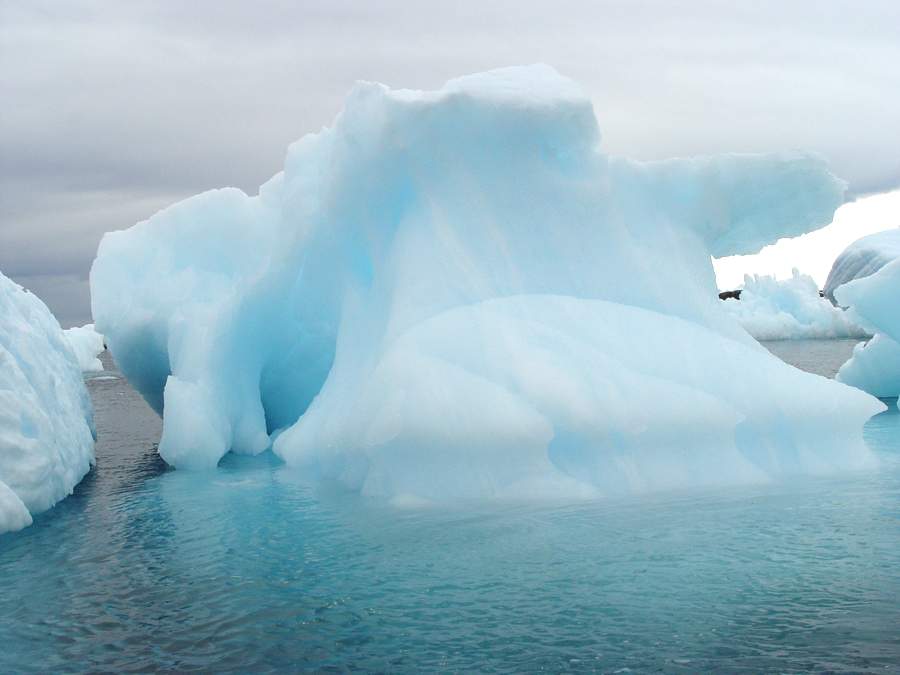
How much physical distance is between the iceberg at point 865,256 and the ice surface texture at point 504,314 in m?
44.0

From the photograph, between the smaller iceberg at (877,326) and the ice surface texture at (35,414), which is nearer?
the ice surface texture at (35,414)

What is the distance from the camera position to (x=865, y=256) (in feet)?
189

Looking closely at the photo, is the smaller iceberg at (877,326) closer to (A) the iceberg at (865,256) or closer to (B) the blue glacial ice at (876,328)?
(B) the blue glacial ice at (876,328)

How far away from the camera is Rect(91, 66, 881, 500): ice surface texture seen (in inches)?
324

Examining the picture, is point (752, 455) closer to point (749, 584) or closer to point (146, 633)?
point (749, 584)

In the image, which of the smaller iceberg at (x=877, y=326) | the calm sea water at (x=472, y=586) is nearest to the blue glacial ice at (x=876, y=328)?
the smaller iceberg at (x=877, y=326)

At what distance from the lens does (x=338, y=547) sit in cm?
688

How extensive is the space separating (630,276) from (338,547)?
4.69 meters

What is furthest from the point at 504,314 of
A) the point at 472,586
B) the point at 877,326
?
the point at 877,326

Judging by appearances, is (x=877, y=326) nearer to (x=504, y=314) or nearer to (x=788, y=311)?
(x=504, y=314)

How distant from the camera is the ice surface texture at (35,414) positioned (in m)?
8.27

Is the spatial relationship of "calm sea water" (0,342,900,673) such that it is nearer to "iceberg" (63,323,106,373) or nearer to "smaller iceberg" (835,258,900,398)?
"smaller iceberg" (835,258,900,398)

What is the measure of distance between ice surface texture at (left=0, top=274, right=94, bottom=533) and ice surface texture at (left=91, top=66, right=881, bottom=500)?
4.16 feet

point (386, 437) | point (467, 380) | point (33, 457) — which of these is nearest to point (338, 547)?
point (386, 437)
